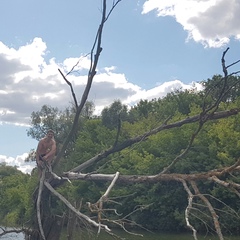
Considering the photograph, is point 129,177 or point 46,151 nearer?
point 129,177

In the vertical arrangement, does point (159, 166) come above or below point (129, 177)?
above

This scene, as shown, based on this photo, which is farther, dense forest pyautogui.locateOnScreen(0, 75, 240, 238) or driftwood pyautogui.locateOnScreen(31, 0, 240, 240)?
dense forest pyautogui.locateOnScreen(0, 75, 240, 238)

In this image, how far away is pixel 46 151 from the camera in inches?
330

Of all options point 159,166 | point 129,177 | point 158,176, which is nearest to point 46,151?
point 129,177

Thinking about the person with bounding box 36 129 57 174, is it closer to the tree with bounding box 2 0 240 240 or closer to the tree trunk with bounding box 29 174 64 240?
the tree with bounding box 2 0 240 240

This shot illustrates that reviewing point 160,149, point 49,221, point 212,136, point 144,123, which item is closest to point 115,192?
point 160,149

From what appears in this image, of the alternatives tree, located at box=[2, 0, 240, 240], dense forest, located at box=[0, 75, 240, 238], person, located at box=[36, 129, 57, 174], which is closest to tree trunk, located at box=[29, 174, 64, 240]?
tree, located at box=[2, 0, 240, 240]

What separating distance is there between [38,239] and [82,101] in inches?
103

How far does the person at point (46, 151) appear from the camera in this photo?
8.10 metres

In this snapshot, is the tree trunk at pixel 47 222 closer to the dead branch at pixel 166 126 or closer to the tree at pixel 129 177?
the tree at pixel 129 177

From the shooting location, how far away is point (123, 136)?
40.9 meters

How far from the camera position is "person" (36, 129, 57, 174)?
810 centimetres

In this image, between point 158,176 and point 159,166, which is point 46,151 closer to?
point 158,176

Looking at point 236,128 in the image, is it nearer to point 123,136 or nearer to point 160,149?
point 160,149
